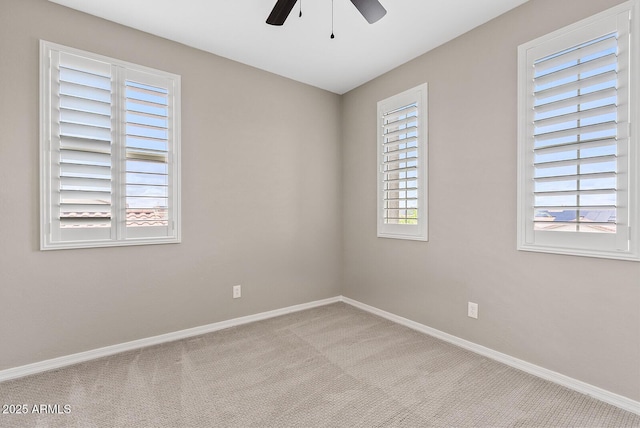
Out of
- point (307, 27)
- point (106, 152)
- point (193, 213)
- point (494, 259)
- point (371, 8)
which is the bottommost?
point (494, 259)

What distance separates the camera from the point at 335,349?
260 centimetres

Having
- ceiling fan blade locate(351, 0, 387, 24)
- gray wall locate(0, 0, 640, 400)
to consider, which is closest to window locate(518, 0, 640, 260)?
gray wall locate(0, 0, 640, 400)

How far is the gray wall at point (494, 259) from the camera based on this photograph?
1.92 meters

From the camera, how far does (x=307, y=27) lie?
2.55 metres

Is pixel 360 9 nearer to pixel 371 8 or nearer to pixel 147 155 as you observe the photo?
pixel 371 8

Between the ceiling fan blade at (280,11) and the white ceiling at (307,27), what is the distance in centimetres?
40

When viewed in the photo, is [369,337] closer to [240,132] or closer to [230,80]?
[240,132]

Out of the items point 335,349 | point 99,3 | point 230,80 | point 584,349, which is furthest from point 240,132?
point 584,349

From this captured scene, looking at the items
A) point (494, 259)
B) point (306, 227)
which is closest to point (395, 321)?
point (494, 259)

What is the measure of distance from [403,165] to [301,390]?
87.9 inches

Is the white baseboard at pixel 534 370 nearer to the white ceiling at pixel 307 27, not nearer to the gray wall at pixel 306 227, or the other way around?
the gray wall at pixel 306 227

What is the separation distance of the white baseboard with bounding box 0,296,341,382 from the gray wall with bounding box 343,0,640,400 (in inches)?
52.4

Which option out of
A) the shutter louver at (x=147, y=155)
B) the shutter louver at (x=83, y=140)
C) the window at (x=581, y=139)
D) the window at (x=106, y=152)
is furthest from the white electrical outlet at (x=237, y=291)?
the window at (x=581, y=139)

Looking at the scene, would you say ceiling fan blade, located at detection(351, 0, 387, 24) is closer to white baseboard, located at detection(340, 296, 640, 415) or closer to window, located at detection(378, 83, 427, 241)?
window, located at detection(378, 83, 427, 241)
